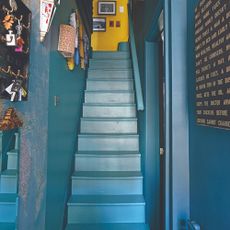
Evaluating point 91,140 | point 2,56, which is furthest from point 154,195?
point 2,56

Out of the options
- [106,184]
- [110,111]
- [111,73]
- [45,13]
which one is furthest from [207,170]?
[111,73]

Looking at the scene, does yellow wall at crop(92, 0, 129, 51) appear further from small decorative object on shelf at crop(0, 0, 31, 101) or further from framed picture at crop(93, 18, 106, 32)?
small decorative object on shelf at crop(0, 0, 31, 101)

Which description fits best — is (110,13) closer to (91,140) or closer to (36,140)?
(91,140)

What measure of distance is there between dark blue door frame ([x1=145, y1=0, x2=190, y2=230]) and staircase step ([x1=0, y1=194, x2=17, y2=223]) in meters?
0.81

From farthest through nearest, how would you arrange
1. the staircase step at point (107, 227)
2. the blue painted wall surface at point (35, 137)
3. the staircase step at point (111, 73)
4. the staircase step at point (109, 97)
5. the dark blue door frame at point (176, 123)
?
the staircase step at point (111, 73)
the staircase step at point (109, 97)
the staircase step at point (107, 227)
the dark blue door frame at point (176, 123)
the blue painted wall surface at point (35, 137)

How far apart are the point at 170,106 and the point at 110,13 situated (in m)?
4.74

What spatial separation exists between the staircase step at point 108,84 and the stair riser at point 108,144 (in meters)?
1.04

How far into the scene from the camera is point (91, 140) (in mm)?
2893

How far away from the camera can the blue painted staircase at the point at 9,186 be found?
3.01 ft

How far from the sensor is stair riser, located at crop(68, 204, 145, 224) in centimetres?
222

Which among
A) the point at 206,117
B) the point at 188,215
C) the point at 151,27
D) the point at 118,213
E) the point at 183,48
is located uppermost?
the point at 151,27

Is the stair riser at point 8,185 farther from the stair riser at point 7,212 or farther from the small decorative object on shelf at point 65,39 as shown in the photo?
the small decorative object on shelf at point 65,39

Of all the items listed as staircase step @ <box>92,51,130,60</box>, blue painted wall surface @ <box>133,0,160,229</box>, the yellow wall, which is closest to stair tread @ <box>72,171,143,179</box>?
blue painted wall surface @ <box>133,0,160,229</box>

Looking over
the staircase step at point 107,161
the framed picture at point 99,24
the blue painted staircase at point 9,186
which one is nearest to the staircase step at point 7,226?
the blue painted staircase at point 9,186
